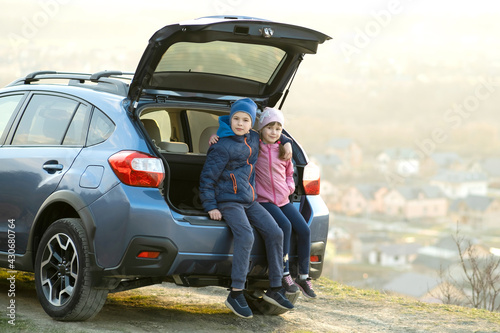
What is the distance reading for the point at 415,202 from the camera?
85188 mm

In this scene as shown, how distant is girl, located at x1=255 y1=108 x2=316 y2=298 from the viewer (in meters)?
5.61

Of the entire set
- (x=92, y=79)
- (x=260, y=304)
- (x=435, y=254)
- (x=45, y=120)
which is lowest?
(x=435, y=254)

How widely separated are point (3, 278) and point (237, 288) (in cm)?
303

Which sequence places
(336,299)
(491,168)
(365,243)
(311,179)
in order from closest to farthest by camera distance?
(311,179)
(336,299)
(365,243)
(491,168)

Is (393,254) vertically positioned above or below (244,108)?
below

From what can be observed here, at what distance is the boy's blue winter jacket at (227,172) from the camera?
17.5ft

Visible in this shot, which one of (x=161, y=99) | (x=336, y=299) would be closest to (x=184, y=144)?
(x=161, y=99)

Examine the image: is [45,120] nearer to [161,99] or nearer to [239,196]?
[161,99]

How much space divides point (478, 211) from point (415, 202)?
24.6 feet

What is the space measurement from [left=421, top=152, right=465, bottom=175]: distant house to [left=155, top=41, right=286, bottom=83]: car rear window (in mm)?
86323

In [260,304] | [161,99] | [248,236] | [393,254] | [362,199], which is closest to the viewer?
[248,236]

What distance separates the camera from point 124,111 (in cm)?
524

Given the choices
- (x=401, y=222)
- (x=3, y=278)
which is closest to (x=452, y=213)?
(x=401, y=222)

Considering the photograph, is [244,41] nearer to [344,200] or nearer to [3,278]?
[3,278]
